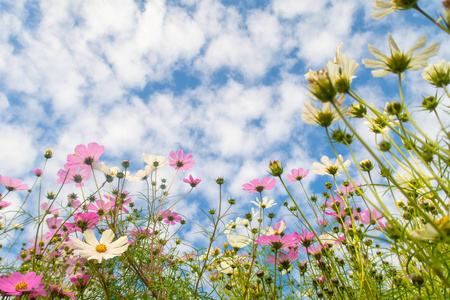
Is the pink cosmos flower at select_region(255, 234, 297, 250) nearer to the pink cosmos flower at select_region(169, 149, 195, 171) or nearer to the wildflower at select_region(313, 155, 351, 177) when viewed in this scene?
the wildflower at select_region(313, 155, 351, 177)

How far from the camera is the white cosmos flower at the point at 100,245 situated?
0.77 meters

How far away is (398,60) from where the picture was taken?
53 centimetres

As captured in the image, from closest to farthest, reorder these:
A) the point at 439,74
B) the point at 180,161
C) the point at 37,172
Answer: the point at 439,74 < the point at 180,161 < the point at 37,172

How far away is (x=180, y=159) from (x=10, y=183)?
99 centimetres

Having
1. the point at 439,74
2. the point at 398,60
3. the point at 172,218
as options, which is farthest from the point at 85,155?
the point at 439,74

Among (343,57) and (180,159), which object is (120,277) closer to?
(180,159)

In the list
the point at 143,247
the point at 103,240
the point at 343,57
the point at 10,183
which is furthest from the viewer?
the point at 10,183

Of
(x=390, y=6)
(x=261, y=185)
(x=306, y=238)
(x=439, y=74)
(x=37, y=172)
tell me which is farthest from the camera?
(x=37, y=172)

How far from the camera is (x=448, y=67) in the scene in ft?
2.22

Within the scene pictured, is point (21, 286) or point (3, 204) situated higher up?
point (3, 204)

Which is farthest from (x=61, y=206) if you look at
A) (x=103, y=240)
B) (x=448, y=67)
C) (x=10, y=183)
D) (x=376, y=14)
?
(x=448, y=67)

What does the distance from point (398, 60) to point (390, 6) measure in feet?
0.34

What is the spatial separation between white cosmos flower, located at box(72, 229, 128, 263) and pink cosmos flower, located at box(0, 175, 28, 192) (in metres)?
1.00

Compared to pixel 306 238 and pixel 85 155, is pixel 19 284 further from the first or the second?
pixel 306 238
